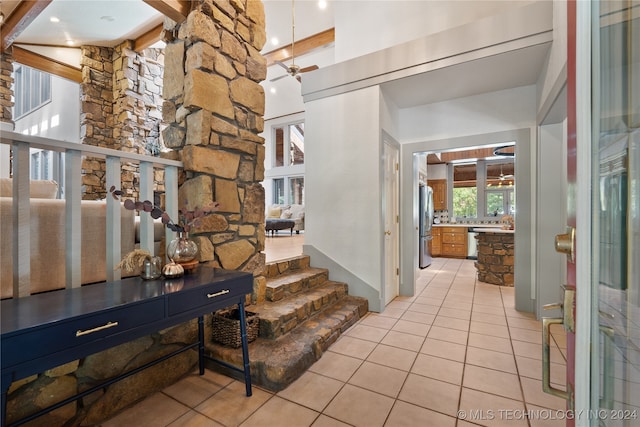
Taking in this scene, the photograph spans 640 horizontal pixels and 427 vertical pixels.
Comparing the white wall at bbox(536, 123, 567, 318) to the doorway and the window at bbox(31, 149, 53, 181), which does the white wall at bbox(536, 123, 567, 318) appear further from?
the window at bbox(31, 149, 53, 181)

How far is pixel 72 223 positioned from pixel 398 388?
215 centimetres

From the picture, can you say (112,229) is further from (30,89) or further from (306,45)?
(30,89)

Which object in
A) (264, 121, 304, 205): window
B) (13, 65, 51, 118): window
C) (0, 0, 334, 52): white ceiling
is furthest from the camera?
(264, 121, 304, 205): window

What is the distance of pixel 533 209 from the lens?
3236 mm

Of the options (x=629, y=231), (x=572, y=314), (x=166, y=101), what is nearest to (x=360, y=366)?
(x=572, y=314)

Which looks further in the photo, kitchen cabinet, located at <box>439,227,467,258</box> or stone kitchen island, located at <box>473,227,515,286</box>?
kitchen cabinet, located at <box>439,227,467,258</box>

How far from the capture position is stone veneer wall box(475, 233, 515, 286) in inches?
179

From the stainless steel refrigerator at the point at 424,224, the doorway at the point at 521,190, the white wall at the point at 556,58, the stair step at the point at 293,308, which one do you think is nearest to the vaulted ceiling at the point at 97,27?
the doorway at the point at 521,190

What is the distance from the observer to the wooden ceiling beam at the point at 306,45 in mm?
5404

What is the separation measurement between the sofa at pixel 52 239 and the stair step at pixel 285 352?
974mm

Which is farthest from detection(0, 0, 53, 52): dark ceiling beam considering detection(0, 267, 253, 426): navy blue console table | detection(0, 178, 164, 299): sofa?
detection(0, 267, 253, 426): navy blue console table

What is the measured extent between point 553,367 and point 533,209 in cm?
181

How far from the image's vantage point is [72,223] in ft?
4.67

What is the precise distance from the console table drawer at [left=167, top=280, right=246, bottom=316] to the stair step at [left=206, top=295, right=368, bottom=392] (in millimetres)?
568
